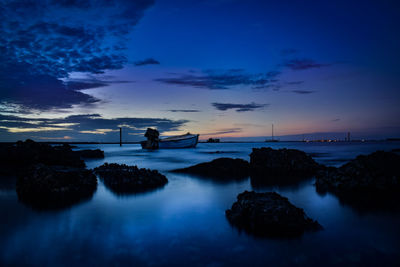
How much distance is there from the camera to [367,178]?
8.83 meters

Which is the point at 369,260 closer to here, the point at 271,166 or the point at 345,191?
the point at 345,191

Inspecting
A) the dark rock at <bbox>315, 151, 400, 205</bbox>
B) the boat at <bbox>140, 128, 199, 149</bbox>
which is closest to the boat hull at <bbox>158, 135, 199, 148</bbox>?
the boat at <bbox>140, 128, 199, 149</bbox>

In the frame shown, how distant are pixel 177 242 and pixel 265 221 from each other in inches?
76.0

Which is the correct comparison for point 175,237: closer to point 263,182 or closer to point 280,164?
point 263,182

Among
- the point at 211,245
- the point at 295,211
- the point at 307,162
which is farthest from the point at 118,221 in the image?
the point at 307,162

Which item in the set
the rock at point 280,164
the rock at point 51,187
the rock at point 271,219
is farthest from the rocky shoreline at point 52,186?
the rock at point 280,164

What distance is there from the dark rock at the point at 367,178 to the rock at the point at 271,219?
4.06 meters

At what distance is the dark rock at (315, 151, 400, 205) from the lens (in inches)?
334

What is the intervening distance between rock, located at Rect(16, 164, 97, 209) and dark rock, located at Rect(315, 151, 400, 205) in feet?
30.7

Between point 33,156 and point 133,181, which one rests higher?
point 33,156

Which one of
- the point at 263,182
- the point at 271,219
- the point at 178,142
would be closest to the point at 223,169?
the point at 263,182

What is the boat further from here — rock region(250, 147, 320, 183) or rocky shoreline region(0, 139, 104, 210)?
rocky shoreline region(0, 139, 104, 210)

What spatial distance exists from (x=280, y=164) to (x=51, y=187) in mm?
12547

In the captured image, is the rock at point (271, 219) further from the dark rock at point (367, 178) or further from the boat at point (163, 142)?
the boat at point (163, 142)
